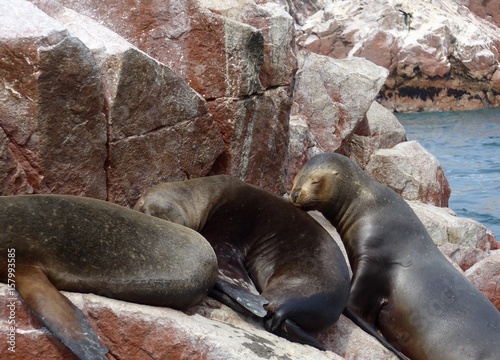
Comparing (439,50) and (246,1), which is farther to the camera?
(439,50)

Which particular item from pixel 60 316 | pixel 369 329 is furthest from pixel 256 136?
pixel 60 316

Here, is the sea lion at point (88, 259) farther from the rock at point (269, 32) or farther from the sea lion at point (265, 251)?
the rock at point (269, 32)

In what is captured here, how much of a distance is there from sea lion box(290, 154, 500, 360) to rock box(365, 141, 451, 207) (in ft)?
13.3

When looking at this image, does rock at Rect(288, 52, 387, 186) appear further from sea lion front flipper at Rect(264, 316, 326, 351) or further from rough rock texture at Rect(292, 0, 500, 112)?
rough rock texture at Rect(292, 0, 500, 112)

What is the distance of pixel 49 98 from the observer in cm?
523

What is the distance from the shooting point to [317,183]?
245 inches

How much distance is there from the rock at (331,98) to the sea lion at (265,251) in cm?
416

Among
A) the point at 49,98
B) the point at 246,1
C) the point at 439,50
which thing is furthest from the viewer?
the point at 439,50

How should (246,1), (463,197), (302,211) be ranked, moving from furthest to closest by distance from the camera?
(463,197) → (246,1) → (302,211)

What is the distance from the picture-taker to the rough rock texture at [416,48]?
32.0 m

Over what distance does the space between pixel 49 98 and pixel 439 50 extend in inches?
1117

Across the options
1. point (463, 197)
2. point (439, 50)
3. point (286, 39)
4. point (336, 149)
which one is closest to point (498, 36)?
point (439, 50)

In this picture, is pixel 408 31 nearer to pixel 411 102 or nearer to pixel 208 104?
pixel 411 102

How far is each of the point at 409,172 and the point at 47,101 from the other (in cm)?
636
